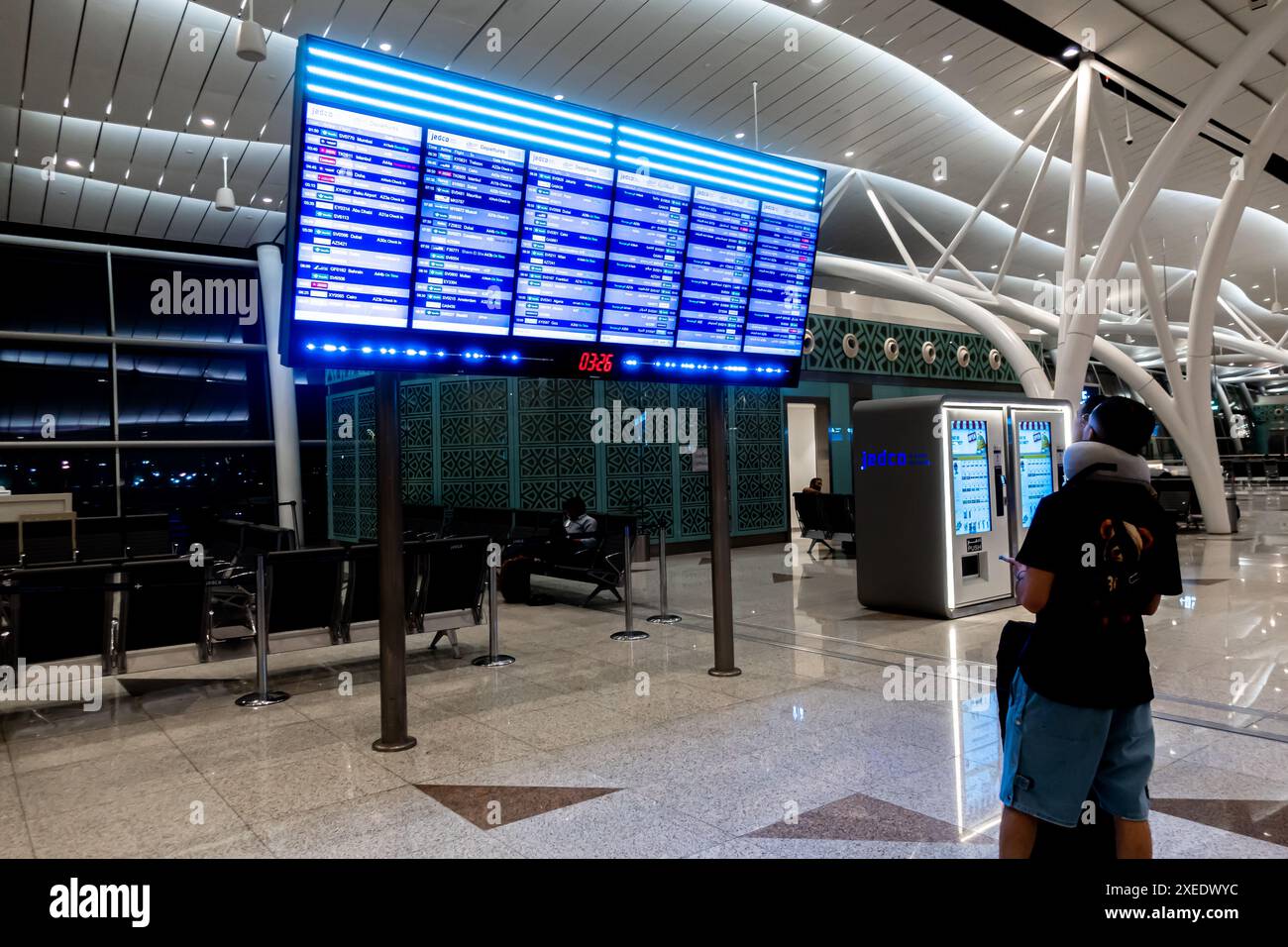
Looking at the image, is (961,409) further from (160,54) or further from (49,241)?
(49,241)

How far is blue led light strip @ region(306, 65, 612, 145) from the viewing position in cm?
411

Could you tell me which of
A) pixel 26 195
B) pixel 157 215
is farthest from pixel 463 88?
pixel 157 215

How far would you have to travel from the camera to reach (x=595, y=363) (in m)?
5.34

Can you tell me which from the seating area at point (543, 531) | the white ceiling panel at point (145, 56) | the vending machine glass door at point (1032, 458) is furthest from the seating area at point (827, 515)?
the white ceiling panel at point (145, 56)

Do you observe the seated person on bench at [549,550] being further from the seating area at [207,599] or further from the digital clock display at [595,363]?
the digital clock display at [595,363]

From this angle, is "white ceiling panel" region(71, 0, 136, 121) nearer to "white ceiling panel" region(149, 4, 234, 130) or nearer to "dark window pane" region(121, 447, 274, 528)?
"white ceiling panel" region(149, 4, 234, 130)

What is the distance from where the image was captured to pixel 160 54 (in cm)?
1011

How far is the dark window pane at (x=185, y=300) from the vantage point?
53.7 feet

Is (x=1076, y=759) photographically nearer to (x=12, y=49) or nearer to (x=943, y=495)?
(x=943, y=495)

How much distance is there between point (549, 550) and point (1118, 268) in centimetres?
1195

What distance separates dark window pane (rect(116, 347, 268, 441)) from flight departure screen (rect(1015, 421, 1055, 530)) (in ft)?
50.0
